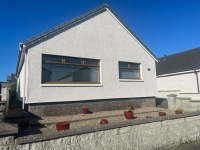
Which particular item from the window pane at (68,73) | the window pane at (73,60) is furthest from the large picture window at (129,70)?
the window pane at (73,60)

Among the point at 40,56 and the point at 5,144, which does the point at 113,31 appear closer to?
the point at 40,56

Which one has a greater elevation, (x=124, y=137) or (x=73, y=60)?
(x=73, y=60)

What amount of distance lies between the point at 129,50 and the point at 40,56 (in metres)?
6.13

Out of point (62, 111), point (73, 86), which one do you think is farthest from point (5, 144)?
point (73, 86)

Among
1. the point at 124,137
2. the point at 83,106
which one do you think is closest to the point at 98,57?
the point at 83,106

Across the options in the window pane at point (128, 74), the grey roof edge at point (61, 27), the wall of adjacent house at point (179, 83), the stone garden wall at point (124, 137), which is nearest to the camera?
the stone garden wall at point (124, 137)

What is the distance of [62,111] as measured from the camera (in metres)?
7.79

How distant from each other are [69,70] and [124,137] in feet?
16.3

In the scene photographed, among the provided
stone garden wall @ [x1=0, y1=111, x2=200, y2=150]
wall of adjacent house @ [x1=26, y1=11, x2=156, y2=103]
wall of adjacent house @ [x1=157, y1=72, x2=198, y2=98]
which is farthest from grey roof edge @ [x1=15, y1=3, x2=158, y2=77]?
wall of adjacent house @ [x1=157, y1=72, x2=198, y2=98]

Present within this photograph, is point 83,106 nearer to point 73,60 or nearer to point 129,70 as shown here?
point 73,60

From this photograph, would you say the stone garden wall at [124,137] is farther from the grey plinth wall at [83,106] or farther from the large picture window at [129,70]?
the large picture window at [129,70]

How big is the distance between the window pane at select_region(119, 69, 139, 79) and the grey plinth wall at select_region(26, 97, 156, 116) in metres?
1.58

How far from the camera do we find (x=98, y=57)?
30.9 ft

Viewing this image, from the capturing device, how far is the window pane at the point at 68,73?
7.79m
